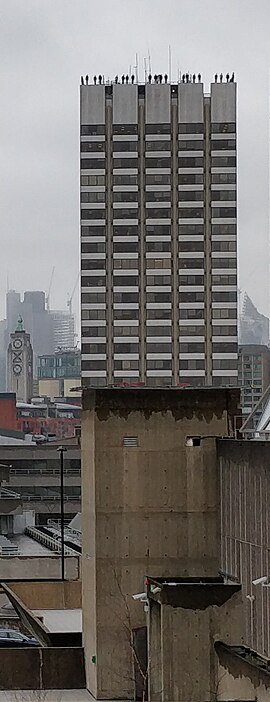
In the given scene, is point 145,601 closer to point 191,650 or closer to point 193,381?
point 191,650

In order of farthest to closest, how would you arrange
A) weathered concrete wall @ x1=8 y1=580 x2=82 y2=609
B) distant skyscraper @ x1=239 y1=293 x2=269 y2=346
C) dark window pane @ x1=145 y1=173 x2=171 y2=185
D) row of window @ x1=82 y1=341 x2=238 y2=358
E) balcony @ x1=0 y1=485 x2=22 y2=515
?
distant skyscraper @ x1=239 y1=293 x2=269 y2=346 < dark window pane @ x1=145 y1=173 x2=171 y2=185 < row of window @ x1=82 y1=341 x2=238 y2=358 < balcony @ x1=0 y1=485 x2=22 y2=515 < weathered concrete wall @ x1=8 y1=580 x2=82 y2=609

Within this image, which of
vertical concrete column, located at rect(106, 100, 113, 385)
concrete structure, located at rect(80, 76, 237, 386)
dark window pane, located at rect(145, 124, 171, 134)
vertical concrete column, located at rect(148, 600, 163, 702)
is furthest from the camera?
dark window pane, located at rect(145, 124, 171, 134)

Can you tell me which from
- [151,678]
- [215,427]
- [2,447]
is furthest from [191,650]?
[2,447]

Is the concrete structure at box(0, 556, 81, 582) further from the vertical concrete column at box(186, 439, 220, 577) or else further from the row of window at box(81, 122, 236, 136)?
the row of window at box(81, 122, 236, 136)

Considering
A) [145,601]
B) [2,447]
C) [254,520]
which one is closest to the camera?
[254,520]

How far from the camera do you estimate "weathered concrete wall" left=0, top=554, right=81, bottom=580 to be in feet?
198

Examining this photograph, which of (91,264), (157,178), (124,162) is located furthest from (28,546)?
(157,178)

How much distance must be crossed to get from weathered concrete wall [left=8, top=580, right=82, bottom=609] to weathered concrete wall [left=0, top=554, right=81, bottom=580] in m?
9.79

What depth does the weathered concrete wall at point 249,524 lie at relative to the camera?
30281 mm

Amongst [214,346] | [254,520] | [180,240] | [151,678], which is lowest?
[151,678]

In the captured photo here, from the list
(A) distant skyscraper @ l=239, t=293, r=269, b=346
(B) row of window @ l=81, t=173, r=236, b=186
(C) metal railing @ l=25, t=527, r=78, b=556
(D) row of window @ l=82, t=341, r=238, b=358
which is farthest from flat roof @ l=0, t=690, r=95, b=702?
(A) distant skyscraper @ l=239, t=293, r=269, b=346

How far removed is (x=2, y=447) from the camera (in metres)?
115

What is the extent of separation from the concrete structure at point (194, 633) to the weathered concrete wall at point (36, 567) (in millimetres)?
Result: 28210

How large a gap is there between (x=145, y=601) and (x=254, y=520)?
373 cm
